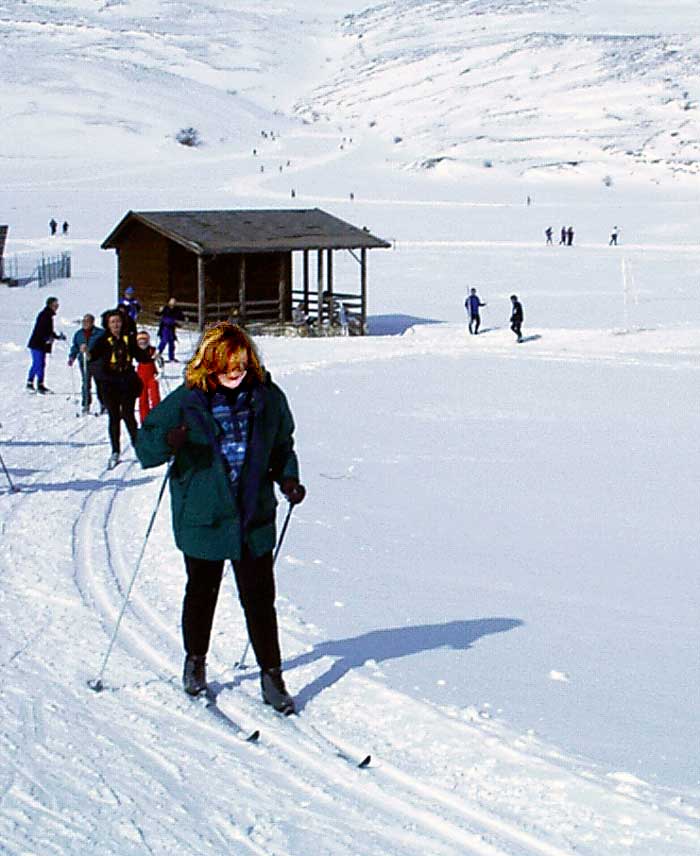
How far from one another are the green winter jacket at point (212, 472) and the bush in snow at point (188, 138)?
85883 mm

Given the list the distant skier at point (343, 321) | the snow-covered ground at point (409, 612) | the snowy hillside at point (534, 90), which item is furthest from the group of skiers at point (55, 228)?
the snowy hillside at point (534, 90)

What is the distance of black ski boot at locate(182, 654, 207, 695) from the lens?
553 centimetres

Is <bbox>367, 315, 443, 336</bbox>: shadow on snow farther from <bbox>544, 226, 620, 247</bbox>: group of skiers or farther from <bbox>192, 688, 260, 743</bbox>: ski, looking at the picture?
<bbox>192, 688, 260, 743</bbox>: ski

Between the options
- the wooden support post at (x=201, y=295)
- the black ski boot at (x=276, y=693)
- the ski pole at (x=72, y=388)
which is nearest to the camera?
the black ski boot at (x=276, y=693)

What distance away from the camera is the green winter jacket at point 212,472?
5078 millimetres

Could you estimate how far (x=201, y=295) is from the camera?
96.2 feet

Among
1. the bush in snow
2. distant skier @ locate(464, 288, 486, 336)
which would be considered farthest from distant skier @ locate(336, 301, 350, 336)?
the bush in snow

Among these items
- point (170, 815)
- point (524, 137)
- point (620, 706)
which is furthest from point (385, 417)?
point (524, 137)

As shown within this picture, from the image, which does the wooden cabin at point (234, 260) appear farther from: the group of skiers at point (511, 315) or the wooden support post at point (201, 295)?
the group of skiers at point (511, 315)

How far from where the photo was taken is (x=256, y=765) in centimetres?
485

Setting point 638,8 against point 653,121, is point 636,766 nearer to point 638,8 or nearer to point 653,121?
point 653,121

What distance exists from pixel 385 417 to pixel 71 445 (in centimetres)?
459

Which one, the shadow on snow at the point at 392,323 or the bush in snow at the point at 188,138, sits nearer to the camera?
the shadow on snow at the point at 392,323

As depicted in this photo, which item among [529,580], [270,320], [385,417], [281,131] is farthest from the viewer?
[281,131]
